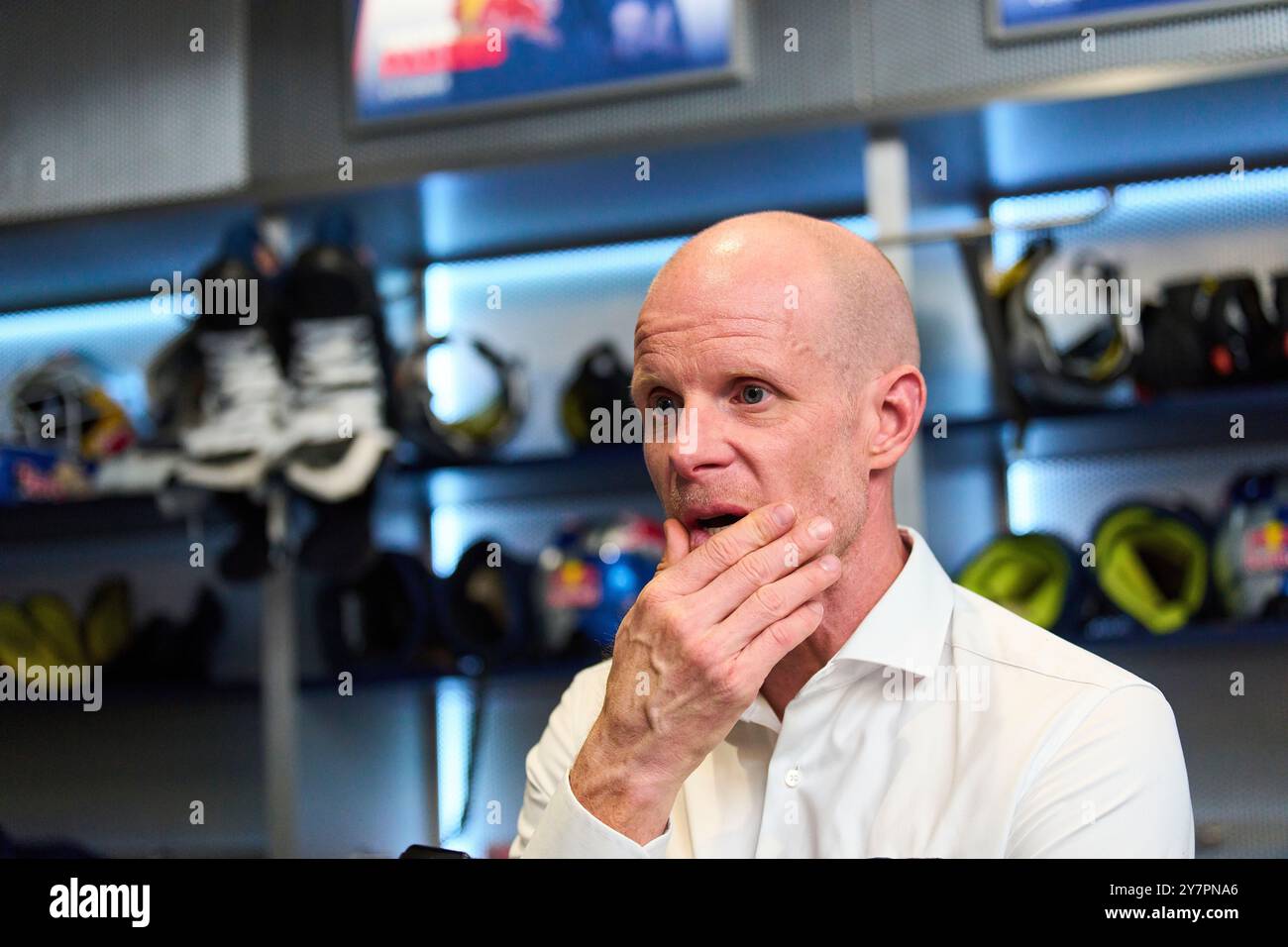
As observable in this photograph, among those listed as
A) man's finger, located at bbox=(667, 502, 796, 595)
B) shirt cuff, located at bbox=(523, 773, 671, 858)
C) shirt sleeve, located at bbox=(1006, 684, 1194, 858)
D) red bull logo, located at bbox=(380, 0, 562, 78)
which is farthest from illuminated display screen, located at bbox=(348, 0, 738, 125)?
shirt cuff, located at bbox=(523, 773, 671, 858)

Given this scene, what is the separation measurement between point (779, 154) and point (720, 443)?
62.2 inches

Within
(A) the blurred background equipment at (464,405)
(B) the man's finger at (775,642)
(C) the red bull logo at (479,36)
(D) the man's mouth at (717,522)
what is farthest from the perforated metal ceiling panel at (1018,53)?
(B) the man's finger at (775,642)

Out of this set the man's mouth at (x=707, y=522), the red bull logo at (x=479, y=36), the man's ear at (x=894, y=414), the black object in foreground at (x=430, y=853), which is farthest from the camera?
the red bull logo at (x=479, y=36)

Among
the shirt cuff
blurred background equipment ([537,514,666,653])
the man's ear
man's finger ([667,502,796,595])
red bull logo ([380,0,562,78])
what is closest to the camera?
the shirt cuff

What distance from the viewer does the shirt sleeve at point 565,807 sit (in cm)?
110

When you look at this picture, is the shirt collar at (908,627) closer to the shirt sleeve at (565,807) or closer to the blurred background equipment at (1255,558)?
the shirt sleeve at (565,807)

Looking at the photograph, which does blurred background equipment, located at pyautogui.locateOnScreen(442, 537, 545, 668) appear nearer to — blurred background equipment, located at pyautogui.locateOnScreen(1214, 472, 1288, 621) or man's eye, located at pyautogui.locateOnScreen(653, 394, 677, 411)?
blurred background equipment, located at pyautogui.locateOnScreen(1214, 472, 1288, 621)

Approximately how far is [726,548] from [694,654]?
0.38 feet

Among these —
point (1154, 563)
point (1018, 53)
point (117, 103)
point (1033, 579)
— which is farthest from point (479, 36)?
point (1154, 563)

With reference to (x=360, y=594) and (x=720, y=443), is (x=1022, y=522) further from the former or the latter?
(x=720, y=443)

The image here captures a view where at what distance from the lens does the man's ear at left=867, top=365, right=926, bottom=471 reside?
1.43 meters

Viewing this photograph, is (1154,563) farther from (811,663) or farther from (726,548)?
(726,548)

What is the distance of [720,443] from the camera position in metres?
1.32

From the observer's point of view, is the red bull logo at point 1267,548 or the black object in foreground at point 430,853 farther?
the red bull logo at point 1267,548
